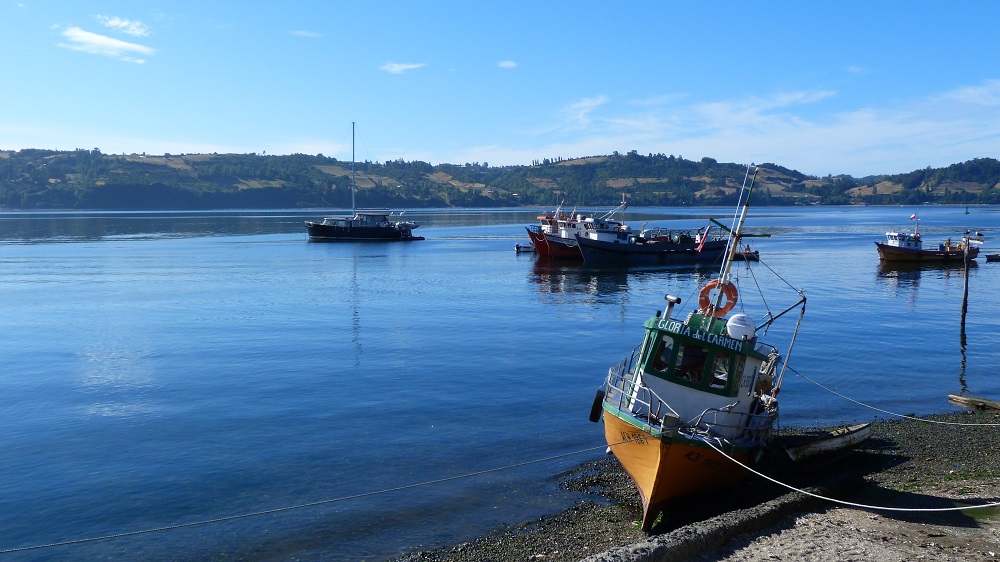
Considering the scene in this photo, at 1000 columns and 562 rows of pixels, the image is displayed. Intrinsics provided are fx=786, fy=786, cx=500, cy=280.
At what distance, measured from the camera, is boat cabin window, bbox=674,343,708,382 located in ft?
60.1

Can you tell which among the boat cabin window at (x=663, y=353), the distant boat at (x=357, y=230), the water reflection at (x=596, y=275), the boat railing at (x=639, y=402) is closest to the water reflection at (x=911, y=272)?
the water reflection at (x=596, y=275)

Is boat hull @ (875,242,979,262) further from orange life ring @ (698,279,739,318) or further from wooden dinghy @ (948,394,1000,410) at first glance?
orange life ring @ (698,279,739,318)

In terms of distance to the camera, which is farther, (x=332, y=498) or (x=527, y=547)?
(x=332, y=498)

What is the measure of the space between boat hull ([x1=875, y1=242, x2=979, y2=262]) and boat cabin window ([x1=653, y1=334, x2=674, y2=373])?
7174 centimetres

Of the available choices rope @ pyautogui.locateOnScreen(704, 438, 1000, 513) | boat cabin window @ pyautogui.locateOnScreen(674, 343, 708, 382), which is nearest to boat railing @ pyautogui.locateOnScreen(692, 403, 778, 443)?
rope @ pyautogui.locateOnScreen(704, 438, 1000, 513)

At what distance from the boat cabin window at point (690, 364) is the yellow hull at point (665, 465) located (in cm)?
181

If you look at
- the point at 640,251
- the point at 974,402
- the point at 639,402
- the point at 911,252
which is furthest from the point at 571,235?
the point at 639,402

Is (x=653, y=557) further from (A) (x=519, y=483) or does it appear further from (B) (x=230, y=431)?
(B) (x=230, y=431)

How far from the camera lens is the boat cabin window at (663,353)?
60.0 ft

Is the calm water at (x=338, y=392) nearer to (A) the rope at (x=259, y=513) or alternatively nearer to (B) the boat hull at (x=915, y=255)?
(A) the rope at (x=259, y=513)

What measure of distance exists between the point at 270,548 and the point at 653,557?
315 inches

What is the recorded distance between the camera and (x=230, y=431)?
78.9ft

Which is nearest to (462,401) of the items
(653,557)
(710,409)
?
(710,409)

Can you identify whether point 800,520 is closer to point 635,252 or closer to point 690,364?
point 690,364
